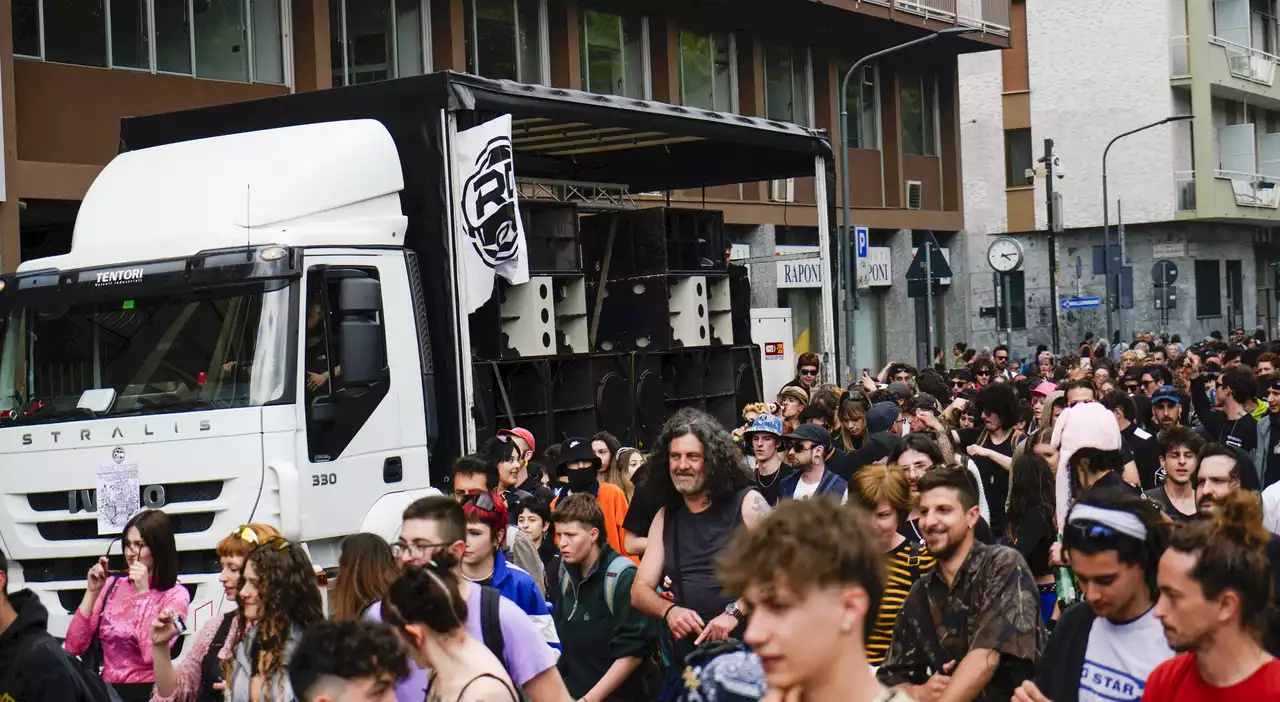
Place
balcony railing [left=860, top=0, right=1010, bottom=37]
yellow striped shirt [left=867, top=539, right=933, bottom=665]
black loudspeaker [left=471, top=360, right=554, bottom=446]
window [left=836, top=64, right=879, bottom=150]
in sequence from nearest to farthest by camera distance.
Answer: yellow striped shirt [left=867, top=539, right=933, bottom=665] < black loudspeaker [left=471, top=360, right=554, bottom=446] < balcony railing [left=860, top=0, right=1010, bottom=37] < window [left=836, top=64, right=879, bottom=150]

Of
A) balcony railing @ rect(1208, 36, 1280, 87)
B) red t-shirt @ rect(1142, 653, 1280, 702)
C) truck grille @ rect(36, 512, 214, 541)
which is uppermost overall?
balcony railing @ rect(1208, 36, 1280, 87)

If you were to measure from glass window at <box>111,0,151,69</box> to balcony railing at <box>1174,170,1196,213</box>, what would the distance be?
36047mm

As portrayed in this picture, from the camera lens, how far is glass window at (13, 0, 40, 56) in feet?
63.5

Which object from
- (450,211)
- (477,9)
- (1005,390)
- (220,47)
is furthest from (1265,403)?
(477,9)

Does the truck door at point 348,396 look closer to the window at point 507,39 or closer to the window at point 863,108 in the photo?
the window at point 507,39

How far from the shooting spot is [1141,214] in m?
50.3

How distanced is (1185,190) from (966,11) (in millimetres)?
13797

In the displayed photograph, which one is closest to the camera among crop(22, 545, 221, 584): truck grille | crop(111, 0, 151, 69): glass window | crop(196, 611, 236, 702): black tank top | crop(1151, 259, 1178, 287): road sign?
crop(196, 611, 236, 702): black tank top

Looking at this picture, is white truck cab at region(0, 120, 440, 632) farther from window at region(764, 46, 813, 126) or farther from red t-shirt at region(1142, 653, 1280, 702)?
window at region(764, 46, 813, 126)

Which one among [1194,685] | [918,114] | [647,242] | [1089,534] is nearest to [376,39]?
[647,242]

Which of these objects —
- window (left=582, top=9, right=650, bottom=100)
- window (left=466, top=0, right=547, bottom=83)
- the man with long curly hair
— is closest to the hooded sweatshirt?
the man with long curly hair

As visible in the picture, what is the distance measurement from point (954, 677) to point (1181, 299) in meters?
47.7

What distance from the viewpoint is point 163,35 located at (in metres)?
21.3

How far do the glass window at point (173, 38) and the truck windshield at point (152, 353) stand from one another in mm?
10639
